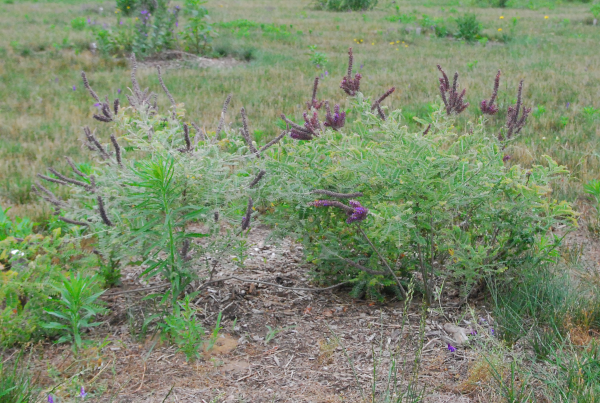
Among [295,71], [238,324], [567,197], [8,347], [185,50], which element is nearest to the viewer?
[8,347]

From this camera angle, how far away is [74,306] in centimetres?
238

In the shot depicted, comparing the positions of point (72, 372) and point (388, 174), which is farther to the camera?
point (388, 174)

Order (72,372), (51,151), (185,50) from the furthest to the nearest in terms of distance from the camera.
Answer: (185,50) → (51,151) → (72,372)

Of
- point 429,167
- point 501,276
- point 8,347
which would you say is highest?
point 429,167

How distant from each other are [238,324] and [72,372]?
31.1 inches

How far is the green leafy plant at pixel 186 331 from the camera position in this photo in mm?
2367

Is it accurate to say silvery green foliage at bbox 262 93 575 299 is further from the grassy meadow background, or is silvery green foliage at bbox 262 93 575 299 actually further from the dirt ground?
the grassy meadow background

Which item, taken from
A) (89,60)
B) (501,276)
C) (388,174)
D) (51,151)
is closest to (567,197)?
(501,276)

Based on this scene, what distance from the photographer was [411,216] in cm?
243

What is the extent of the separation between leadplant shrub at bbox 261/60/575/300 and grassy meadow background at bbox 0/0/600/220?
1.86 meters

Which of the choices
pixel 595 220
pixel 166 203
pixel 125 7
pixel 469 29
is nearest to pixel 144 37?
pixel 125 7

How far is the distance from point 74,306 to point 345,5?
58.2ft

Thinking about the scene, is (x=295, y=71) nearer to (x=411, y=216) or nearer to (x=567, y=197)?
(x=567, y=197)

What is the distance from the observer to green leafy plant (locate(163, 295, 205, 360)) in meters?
2.37
